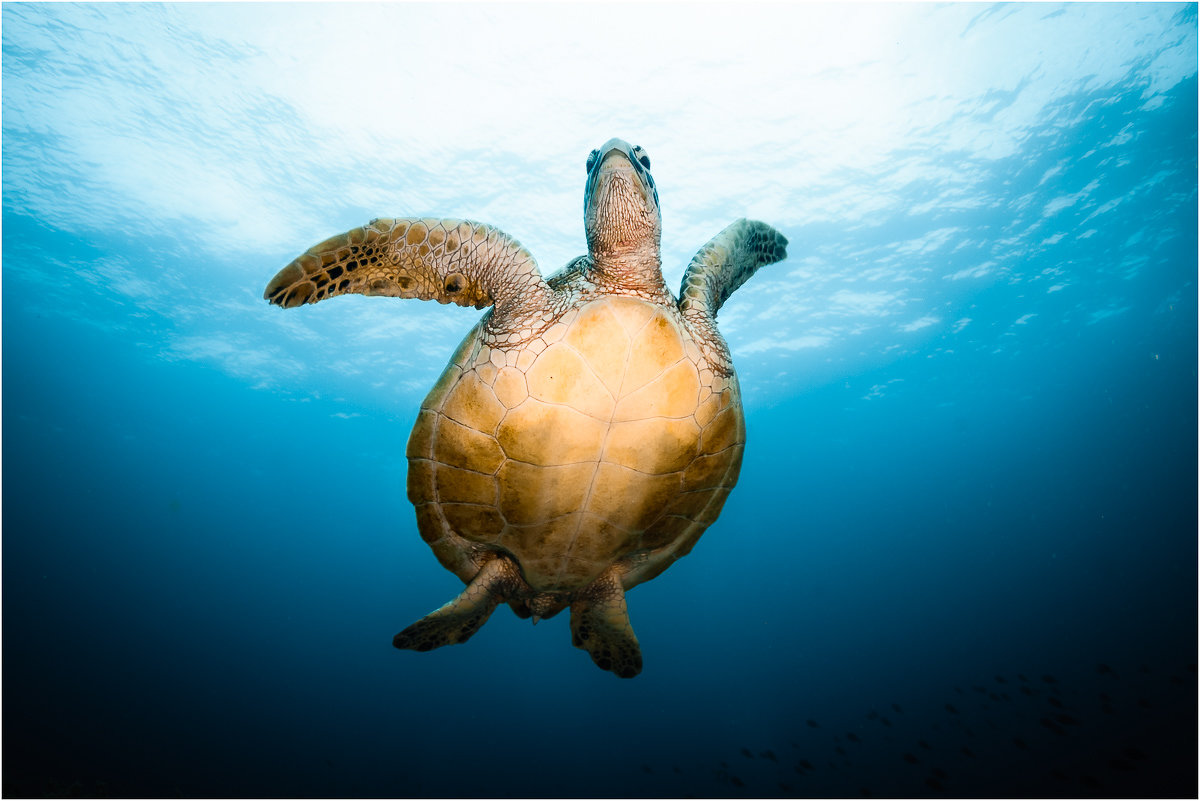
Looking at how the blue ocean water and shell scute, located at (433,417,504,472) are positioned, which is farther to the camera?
the blue ocean water

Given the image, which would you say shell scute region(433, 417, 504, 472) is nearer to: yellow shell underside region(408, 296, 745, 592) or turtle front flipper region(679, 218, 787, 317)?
yellow shell underside region(408, 296, 745, 592)

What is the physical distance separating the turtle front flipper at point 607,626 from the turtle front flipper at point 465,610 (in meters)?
0.72

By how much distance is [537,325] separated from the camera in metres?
3.06

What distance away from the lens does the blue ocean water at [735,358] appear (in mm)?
12211

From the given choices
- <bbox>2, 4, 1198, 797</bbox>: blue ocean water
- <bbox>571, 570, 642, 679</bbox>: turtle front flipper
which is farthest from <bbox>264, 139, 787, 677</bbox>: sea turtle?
<bbox>2, 4, 1198, 797</bbox>: blue ocean water

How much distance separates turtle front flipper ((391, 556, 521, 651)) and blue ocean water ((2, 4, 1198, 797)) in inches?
460

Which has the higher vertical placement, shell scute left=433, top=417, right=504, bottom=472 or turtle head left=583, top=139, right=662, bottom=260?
turtle head left=583, top=139, right=662, bottom=260

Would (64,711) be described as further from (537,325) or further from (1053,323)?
→ (1053,323)

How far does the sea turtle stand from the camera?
2.98 meters

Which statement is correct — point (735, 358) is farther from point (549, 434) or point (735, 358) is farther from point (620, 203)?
point (549, 434)

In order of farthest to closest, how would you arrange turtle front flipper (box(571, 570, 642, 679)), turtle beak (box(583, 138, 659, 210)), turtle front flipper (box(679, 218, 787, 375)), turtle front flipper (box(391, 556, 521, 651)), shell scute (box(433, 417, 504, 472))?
turtle front flipper (box(571, 570, 642, 679)) < turtle front flipper (box(391, 556, 521, 651)) < turtle front flipper (box(679, 218, 787, 375)) < shell scute (box(433, 417, 504, 472)) < turtle beak (box(583, 138, 659, 210))

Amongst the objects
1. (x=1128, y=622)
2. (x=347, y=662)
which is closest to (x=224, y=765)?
(x=347, y=662)

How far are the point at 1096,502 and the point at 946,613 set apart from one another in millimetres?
22611

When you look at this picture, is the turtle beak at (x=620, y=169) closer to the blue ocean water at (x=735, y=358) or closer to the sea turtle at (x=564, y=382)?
the sea turtle at (x=564, y=382)
